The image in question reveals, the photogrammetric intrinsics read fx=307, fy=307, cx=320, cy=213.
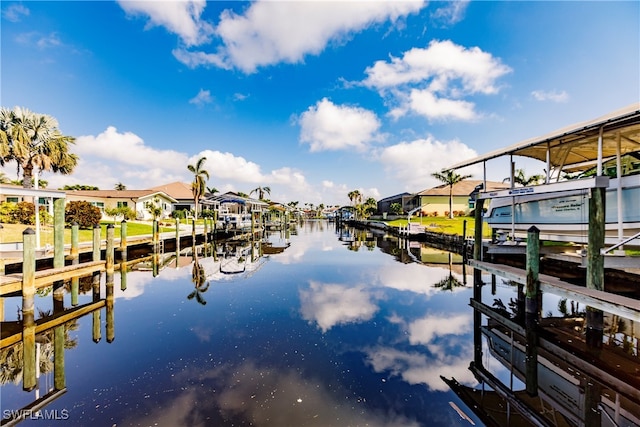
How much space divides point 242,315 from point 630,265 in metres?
10.7

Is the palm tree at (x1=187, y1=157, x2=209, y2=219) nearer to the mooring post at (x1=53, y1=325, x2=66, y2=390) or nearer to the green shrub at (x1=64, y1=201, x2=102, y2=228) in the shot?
the green shrub at (x1=64, y1=201, x2=102, y2=228)

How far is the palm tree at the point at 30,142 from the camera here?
763 inches

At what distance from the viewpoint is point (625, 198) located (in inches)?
347

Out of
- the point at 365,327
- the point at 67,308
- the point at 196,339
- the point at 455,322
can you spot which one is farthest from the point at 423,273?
the point at 67,308

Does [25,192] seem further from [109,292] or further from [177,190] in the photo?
[177,190]

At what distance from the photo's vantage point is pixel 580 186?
7875 mm

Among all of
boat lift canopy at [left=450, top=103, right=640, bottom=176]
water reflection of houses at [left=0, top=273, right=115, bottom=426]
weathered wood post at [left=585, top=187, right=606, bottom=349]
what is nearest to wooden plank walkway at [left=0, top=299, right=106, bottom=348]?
water reflection of houses at [left=0, top=273, right=115, bottom=426]

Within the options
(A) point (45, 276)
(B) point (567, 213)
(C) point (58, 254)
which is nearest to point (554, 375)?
(B) point (567, 213)

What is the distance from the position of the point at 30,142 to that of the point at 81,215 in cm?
579

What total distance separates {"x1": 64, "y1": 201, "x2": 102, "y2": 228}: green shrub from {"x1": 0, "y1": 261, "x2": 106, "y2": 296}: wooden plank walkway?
15038mm

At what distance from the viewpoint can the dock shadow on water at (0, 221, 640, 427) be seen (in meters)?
5.07

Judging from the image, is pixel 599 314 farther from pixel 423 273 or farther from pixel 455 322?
pixel 423 273

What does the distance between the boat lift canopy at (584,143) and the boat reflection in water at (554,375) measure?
15.4 ft

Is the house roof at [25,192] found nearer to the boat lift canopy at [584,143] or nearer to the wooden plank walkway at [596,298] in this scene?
the boat lift canopy at [584,143]
